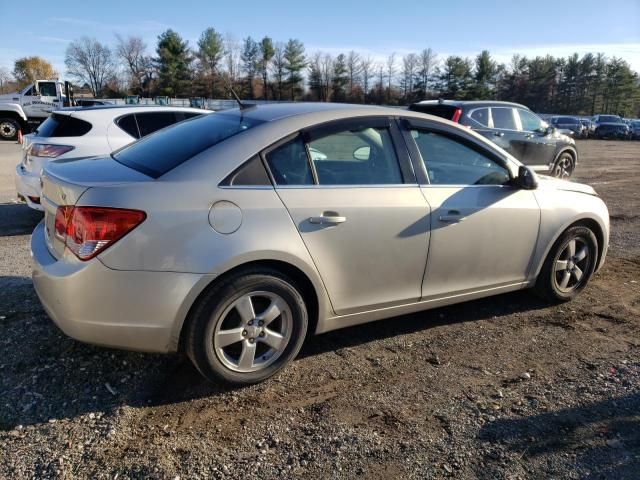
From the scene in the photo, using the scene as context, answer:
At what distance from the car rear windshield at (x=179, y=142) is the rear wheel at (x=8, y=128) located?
21.8 m

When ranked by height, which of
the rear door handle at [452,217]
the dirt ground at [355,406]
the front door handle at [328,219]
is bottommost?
the dirt ground at [355,406]

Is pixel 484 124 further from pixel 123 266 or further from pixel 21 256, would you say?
pixel 123 266

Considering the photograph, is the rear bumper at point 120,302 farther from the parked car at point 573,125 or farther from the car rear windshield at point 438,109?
the parked car at point 573,125

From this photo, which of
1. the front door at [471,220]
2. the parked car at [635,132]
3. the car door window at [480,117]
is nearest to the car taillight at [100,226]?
the front door at [471,220]

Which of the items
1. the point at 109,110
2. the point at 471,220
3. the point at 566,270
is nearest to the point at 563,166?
the point at 566,270

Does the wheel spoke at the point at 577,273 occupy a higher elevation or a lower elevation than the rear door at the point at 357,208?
lower

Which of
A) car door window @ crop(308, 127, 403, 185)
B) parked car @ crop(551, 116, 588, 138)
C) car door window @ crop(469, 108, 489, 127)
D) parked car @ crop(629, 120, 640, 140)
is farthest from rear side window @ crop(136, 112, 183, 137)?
parked car @ crop(629, 120, 640, 140)

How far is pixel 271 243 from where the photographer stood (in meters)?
2.90

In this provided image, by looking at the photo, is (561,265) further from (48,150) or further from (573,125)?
(573,125)

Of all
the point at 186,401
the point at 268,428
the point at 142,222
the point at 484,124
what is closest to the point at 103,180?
the point at 142,222

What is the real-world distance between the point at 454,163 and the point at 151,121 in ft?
15.6

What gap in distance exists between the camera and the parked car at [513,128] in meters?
10.6

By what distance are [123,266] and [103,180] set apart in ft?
1.74

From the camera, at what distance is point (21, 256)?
535cm
